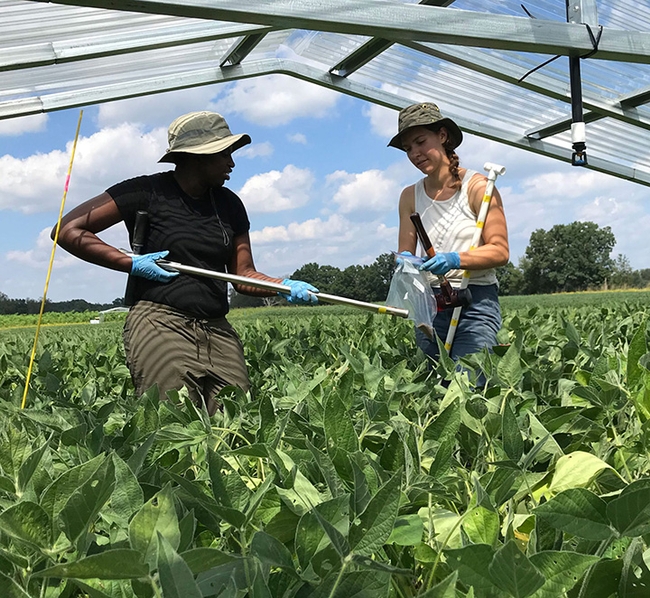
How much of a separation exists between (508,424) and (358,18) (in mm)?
3205

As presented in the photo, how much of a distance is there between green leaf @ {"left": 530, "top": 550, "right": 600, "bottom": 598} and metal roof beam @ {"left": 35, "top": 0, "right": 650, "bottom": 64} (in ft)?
10.5

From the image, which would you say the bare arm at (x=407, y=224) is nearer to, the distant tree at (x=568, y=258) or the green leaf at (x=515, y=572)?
the green leaf at (x=515, y=572)

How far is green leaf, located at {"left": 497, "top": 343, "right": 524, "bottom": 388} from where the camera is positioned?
59.2 inches

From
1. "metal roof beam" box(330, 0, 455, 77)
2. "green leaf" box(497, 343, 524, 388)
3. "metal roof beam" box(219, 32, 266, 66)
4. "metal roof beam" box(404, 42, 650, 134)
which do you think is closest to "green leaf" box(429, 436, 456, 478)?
"green leaf" box(497, 343, 524, 388)

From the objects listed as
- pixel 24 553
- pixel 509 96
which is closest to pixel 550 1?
pixel 509 96

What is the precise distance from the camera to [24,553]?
710 millimetres

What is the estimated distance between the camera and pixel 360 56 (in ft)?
26.8

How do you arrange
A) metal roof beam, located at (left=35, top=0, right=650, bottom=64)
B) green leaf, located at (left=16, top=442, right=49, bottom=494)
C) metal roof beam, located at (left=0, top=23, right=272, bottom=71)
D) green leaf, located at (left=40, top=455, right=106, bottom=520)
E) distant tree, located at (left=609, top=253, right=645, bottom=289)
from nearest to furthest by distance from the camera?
green leaf, located at (left=40, top=455, right=106, bottom=520)
green leaf, located at (left=16, top=442, right=49, bottom=494)
metal roof beam, located at (left=35, top=0, right=650, bottom=64)
metal roof beam, located at (left=0, top=23, right=272, bottom=71)
distant tree, located at (left=609, top=253, right=645, bottom=289)

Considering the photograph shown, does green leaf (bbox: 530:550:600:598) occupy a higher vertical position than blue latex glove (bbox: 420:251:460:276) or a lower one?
higher

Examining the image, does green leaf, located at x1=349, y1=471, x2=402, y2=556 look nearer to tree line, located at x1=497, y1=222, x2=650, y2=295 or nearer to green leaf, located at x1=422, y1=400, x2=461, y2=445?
green leaf, located at x1=422, y1=400, x2=461, y2=445

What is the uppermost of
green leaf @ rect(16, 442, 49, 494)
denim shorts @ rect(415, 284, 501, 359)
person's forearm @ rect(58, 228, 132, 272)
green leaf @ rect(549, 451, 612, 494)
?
green leaf @ rect(16, 442, 49, 494)

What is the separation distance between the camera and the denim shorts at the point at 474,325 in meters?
3.62

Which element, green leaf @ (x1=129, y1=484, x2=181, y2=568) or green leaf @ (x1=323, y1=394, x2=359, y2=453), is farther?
green leaf @ (x1=323, y1=394, x2=359, y2=453)

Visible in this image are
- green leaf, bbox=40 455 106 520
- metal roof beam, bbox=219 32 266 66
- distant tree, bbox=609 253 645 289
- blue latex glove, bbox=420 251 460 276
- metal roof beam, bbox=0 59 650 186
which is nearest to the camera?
green leaf, bbox=40 455 106 520
